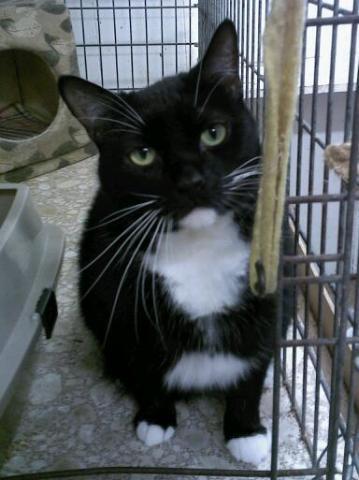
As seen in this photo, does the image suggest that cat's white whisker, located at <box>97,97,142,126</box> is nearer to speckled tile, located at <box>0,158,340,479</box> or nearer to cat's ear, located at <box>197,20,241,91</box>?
cat's ear, located at <box>197,20,241,91</box>

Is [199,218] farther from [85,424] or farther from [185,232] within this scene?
[85,424]

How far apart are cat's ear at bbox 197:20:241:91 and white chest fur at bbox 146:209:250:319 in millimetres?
194

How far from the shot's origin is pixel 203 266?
0.77m

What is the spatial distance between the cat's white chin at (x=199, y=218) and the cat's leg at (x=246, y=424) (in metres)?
0.29

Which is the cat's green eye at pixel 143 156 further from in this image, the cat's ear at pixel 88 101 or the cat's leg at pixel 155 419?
the cat's leg at pixel 155 419

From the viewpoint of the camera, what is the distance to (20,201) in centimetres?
108

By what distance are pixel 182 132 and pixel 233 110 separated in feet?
0.31

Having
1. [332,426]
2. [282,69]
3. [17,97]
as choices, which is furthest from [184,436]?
[17,97]

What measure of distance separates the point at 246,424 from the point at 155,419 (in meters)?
0.15

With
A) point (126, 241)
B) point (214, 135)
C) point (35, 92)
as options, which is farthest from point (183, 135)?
point (35, 92)

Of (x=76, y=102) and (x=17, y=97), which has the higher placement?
(x=76, y=102)

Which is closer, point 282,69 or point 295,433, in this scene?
point 282,69

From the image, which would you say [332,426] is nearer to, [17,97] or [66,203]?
[66,203]

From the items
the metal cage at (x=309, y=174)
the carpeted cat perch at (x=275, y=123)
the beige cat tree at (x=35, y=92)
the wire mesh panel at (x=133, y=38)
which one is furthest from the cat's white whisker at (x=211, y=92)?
the wire mesh panel at (x=133, y=38)
